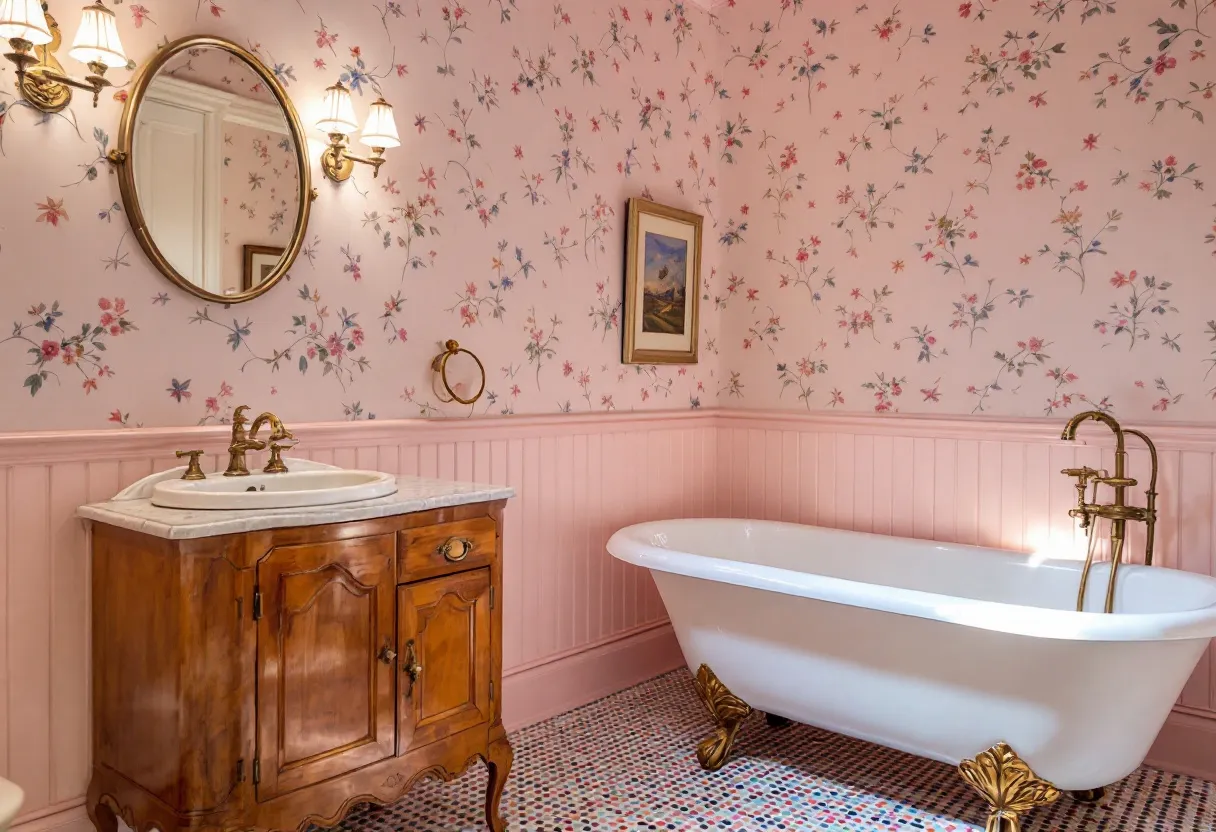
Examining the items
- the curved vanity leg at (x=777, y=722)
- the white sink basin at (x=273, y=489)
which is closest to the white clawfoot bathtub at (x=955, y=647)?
the curved vanity leg at (x=777, y=722)

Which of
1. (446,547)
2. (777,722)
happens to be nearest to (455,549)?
(446,547)

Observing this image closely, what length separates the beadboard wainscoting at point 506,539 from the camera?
1845 mm

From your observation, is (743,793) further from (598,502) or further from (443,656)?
(598,502)

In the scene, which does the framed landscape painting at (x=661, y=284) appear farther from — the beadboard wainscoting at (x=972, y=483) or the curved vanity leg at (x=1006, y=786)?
the curved vanity leg at (x=1006, y=786)

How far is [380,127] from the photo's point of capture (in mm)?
2332

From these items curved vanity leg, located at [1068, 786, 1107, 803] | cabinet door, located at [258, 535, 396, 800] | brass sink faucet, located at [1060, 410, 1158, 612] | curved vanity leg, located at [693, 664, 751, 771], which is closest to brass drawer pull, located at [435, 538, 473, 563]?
cabinet door, located at [258, 535, 396, 800]

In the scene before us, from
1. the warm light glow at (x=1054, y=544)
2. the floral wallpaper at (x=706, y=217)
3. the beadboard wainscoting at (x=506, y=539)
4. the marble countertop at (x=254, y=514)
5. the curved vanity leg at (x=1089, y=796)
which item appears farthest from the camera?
the warm light glow at (x=1054, y=544)

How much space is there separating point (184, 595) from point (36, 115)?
1.06m

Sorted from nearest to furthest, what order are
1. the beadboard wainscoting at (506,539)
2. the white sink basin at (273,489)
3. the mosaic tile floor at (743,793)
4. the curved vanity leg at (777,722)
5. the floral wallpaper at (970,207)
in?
the white sink basin at (273,489) < the beadboard wainscoting at (506,539) < the mosaic tile floor at (743,793) < the floral wallpaper at (970,207) < the curved vanity leg at (777,722)

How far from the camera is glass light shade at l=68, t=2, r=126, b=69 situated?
1.79 m

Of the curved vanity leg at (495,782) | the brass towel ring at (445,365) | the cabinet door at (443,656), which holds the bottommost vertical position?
the curved vanity leg at (495,782)

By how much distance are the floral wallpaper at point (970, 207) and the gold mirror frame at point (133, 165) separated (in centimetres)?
194

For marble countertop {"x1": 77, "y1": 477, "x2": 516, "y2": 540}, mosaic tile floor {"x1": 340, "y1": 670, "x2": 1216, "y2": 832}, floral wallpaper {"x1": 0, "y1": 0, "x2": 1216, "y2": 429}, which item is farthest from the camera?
mosaic tile floor {"x1": 340, "y1": 670, "x2": 1216, "y2": 832}

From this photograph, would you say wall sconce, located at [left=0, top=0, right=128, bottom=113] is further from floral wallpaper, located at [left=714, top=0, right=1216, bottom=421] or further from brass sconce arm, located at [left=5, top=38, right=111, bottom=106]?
floral wallpaper, located at [left=714, top=0, right=1216, bottom=421]
